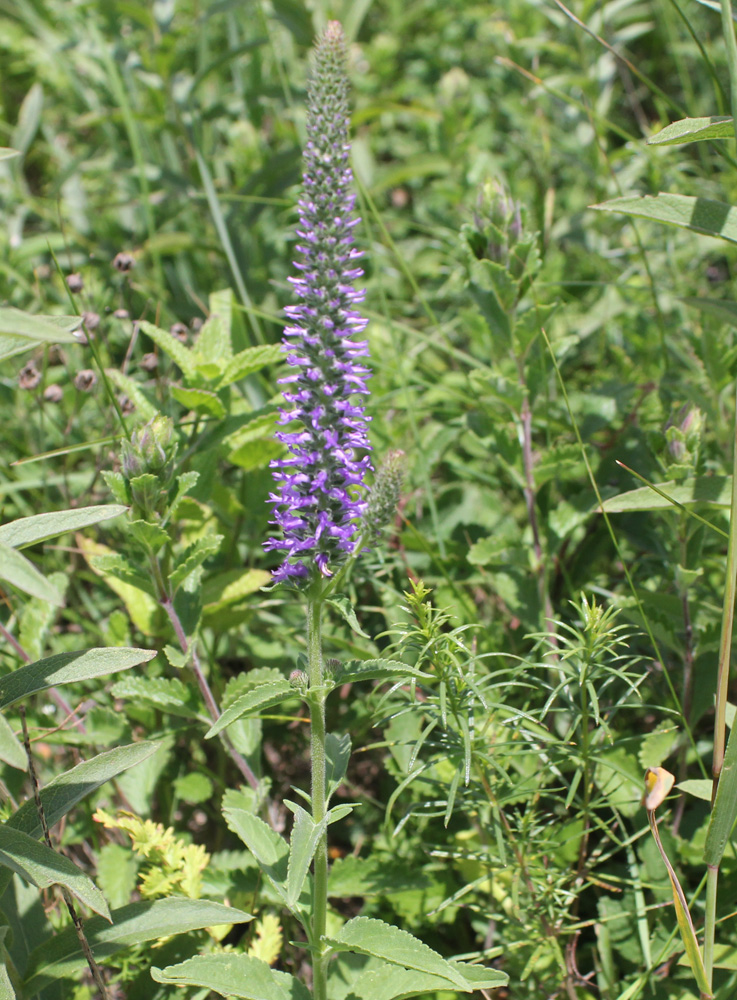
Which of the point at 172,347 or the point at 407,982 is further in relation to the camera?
the point at 172,347

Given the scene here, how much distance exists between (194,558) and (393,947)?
101 centimetres

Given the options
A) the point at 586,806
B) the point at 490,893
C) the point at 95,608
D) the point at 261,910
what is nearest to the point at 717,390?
the point at 586,806

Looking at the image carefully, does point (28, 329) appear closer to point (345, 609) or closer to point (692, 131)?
point (345, 609)

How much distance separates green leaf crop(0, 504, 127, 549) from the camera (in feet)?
5.59

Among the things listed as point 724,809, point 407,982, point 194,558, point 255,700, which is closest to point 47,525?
point 194,558

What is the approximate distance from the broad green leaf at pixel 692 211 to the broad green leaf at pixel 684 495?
614 mm

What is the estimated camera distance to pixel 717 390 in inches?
103

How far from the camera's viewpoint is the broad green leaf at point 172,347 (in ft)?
8.33

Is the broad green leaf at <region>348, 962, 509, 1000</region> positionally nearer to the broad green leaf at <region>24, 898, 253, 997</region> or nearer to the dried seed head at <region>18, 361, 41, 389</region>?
the broad green leaf at <region>24, 898, 253, 997</region>

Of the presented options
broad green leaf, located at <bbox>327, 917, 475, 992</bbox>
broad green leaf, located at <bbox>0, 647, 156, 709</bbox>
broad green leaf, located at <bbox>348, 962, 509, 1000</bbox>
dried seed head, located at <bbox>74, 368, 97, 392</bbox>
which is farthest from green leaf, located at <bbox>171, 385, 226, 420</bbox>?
broad green leaf, located at <bbox>348, 962, 509, 1000</bbox>

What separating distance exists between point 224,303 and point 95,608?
50.2 inches

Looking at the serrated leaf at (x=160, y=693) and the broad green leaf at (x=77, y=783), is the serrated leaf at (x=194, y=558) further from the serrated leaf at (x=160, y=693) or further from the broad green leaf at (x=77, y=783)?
the broad green leaf at (x=77, y=783)

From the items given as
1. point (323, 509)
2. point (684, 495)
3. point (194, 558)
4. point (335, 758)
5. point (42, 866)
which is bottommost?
point (335, 758)

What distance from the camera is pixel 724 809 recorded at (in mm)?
1634
